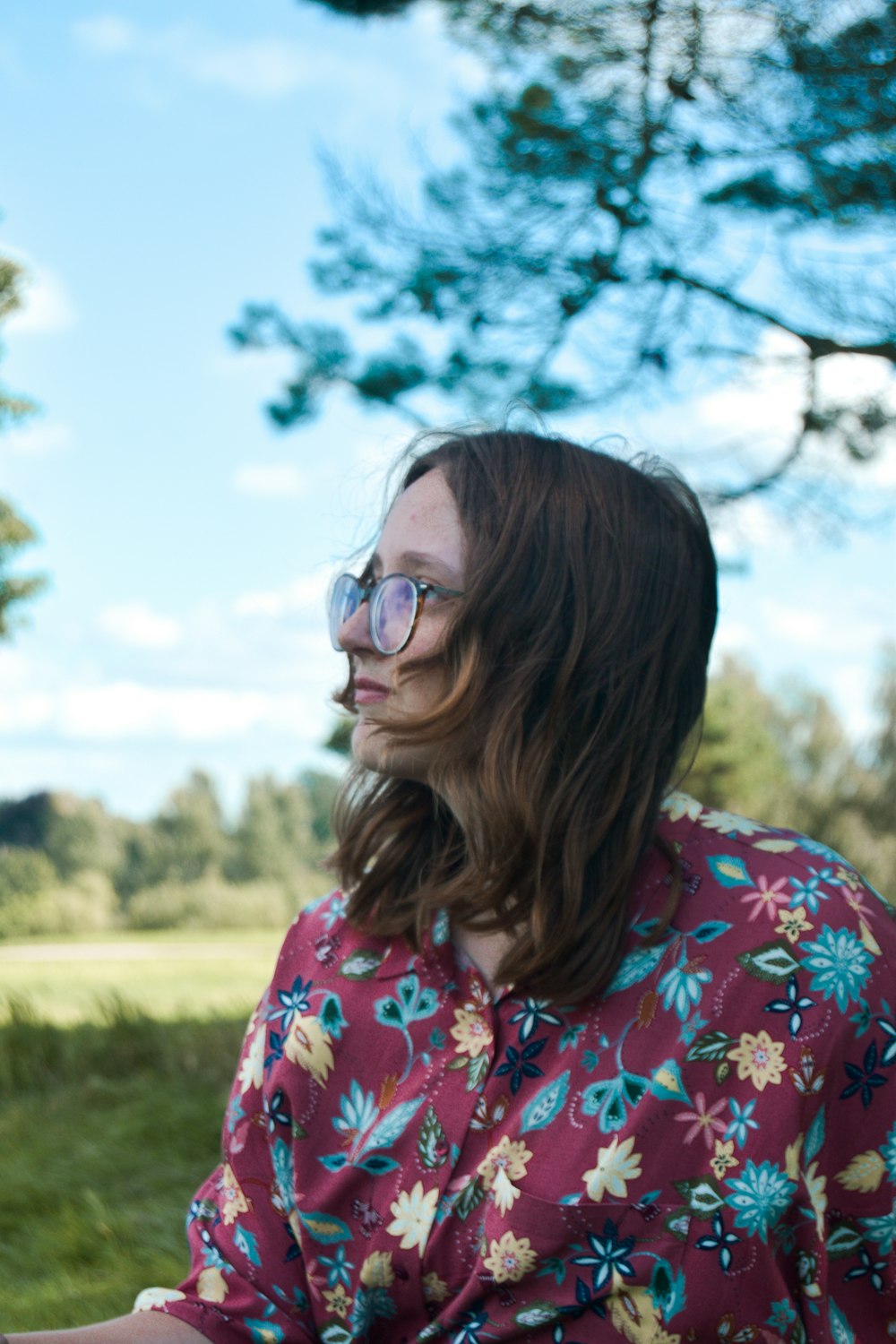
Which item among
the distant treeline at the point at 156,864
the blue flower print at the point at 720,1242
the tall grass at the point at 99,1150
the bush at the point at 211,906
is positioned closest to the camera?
the blue flower print at the point at 720,1242

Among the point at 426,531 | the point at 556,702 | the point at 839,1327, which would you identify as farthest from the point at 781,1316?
the point at 426,531

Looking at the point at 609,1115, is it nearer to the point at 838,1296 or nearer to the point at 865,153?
the point at 838,1296

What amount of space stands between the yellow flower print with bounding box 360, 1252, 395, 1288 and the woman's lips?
621mm

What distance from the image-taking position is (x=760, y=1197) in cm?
124

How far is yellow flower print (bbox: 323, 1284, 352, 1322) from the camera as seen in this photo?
4.59 ft

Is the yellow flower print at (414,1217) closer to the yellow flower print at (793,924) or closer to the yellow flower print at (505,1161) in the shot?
the yellow flower print at (505,1161)

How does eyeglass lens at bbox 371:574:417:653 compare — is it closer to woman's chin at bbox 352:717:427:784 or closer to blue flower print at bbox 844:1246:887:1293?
woman's chin at bbox 352:717:427:784

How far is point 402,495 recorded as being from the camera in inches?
63.0

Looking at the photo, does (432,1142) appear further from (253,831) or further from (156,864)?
(253,831)

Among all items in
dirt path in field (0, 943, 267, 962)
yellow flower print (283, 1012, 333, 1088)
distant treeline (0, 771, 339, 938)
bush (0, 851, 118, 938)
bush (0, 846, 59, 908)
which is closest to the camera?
yellow flower print (283, 1012, 333, 1088)

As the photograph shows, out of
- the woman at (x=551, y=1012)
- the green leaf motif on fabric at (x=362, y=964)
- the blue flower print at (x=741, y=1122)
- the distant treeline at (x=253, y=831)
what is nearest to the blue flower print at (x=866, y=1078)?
the woman at (x=551, y=1012)

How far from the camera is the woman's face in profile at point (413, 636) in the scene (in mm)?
1468

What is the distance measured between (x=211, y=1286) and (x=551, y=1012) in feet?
1.69

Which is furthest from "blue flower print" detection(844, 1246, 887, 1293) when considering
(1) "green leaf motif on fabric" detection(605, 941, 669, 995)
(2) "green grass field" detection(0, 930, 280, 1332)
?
(2) "green grass field" detection(0, 930, 280, 1332)
